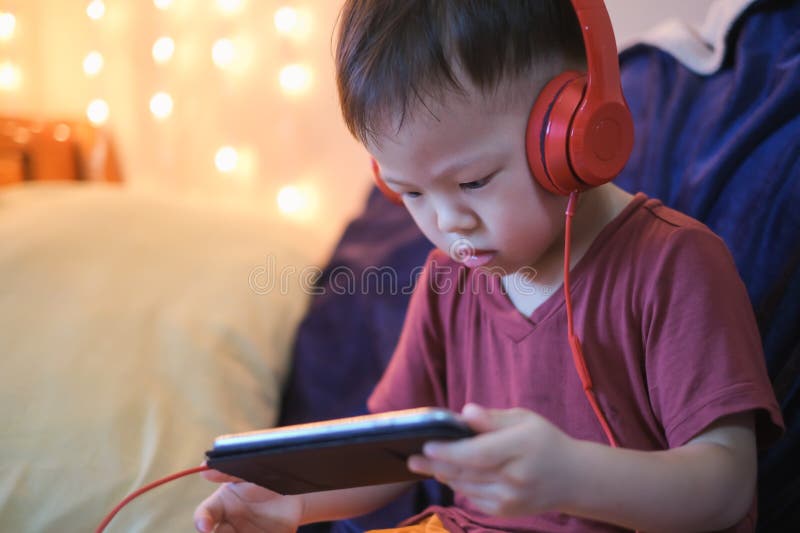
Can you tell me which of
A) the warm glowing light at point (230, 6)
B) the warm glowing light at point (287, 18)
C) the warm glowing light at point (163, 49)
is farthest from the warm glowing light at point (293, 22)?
the warm glowing light at point (163, 49)

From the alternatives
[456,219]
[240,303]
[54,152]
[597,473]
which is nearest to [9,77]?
[54,152]

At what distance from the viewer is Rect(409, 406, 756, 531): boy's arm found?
1.67 feet

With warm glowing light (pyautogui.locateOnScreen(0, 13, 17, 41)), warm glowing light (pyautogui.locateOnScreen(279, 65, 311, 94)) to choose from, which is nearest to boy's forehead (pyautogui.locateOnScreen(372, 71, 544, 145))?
warm glowing light (pyautogui.locateOnScreen(279, 65, 311, 94))

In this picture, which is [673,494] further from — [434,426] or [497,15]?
[497,15]

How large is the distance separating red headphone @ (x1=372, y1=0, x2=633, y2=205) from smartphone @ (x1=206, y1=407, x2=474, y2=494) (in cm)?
25

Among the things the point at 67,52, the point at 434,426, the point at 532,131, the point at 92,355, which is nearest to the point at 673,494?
the point at 434,426

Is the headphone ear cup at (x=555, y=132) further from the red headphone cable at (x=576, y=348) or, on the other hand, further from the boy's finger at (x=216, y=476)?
the boy's finger at (x=216, y=476)

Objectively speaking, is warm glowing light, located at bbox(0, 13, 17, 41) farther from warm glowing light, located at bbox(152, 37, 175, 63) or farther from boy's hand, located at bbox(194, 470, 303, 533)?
boy's hand, located at bbox(194, 470, 303, 533)

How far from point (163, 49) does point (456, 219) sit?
145 cm

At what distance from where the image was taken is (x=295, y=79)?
1778mm

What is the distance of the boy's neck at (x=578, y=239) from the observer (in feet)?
2.39

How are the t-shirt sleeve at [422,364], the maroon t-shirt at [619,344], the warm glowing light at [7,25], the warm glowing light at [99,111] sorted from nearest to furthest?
the maroon t-shirt at [619,344] < the t-shirt sleeve at [422,364] < the warm glowing light at [7,25] < the warm glowing light at [99,111]

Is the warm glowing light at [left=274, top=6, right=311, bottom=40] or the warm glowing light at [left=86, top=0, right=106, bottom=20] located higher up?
the warm glowing light at [left=86, top=0, right=106, bottom=20]

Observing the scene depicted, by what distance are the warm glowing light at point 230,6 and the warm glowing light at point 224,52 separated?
0.07m
